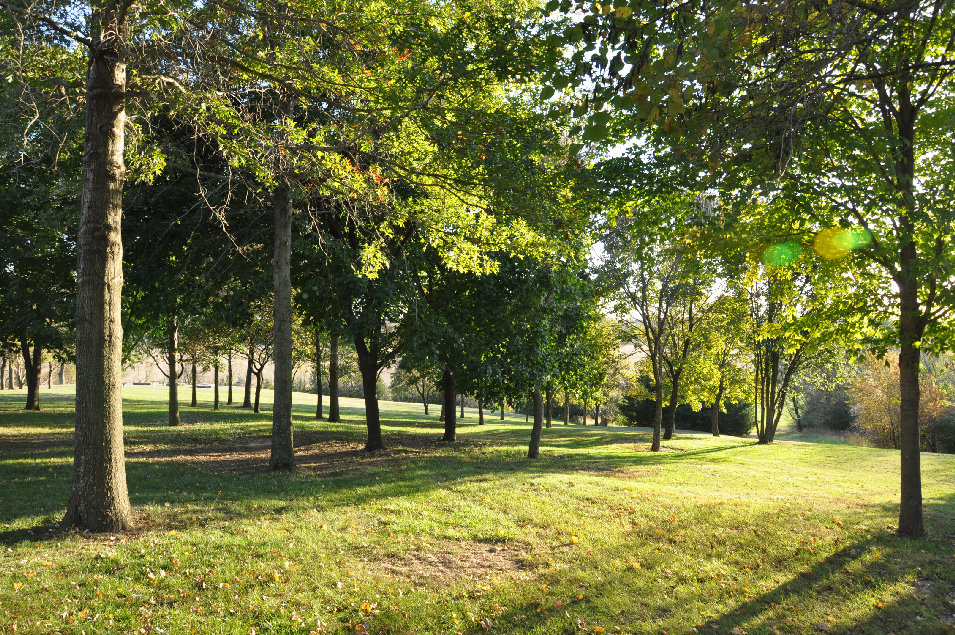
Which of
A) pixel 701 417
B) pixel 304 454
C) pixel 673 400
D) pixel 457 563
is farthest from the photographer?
pixel 701 417

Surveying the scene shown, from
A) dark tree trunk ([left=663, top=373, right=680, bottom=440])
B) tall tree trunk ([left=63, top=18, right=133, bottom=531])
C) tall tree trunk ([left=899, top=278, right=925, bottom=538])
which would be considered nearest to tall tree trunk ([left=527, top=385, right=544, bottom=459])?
tall tree trunk ([left=899, top=278, right=925, bottom=538])

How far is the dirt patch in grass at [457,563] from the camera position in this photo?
239 inches

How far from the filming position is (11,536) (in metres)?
6.30

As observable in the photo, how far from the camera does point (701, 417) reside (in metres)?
44.2

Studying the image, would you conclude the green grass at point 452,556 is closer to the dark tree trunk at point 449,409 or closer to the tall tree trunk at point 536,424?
the tall tree trunk at point 536,424

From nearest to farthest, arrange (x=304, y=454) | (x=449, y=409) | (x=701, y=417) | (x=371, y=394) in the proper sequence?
(x=304, y=454), (x=371, y=394), (x=449, y=409), (x=701, y=417)

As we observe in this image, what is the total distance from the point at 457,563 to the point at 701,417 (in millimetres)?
42355

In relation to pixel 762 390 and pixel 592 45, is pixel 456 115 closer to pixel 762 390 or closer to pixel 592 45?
pixel 592 45

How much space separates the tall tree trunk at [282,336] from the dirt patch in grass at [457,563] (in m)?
5.63

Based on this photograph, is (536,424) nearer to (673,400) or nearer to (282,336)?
(282,336)

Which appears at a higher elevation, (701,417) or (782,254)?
(782,254)

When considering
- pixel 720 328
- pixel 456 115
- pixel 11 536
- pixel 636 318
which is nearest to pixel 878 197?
pixel 456 115

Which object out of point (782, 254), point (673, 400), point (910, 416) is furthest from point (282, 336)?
point (673, 400)

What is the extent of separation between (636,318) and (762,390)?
44.2ft
